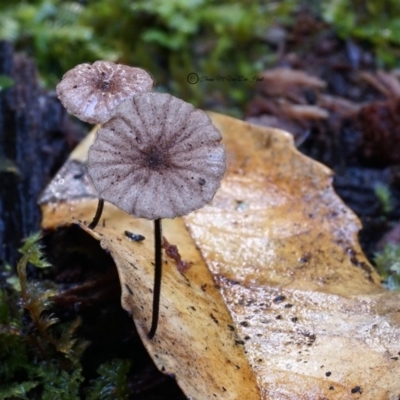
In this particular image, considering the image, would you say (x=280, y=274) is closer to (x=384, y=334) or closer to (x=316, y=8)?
(x=384, y=334)

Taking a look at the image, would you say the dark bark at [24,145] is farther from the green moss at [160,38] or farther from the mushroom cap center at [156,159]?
the mushroom cap center at [156,159]

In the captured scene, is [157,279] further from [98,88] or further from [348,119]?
[348,119]

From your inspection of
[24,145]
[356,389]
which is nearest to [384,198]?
[356,389]

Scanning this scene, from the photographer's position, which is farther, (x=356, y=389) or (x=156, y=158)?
(x=356, y=389)

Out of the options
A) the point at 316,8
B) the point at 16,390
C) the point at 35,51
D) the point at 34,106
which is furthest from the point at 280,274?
the point at 316,8

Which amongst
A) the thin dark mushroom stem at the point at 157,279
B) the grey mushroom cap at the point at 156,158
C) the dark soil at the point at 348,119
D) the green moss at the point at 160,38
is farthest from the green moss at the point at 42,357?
the green moss at the point at 160,38
